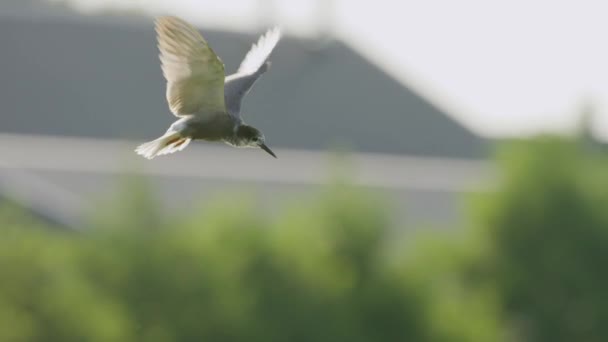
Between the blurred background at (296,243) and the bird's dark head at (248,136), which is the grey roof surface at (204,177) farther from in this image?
the bird's dark head at (248,136)

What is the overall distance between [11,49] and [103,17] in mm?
2643

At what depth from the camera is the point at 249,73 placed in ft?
22.1

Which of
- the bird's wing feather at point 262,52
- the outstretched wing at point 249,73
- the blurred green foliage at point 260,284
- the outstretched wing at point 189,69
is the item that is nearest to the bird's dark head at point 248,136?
the outstretched wing at point 189,69

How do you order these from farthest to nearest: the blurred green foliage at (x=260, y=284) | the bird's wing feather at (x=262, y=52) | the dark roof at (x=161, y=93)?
the dark roof at (x=161, y=93) < the blurred green foliage at (x=260, y=284) < the bird's wing feather at (x=262, y=52)

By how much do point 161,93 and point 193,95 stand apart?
31.3m

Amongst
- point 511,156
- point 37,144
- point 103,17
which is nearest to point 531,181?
point 511,156

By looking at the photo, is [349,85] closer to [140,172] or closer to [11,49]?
[11,49]

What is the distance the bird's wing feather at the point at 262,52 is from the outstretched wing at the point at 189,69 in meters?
1.01

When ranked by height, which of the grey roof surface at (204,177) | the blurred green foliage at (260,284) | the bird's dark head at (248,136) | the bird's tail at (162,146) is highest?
the bird's dark head at (248,136)

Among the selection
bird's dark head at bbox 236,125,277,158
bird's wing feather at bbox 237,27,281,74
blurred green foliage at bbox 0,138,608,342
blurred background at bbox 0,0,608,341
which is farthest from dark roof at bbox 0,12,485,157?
bird's dark head at bbox 236,125,277,158

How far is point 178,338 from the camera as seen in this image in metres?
19.4

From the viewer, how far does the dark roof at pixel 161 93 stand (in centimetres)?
3622

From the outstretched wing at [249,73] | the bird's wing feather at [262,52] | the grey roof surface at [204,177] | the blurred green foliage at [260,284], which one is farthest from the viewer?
the grey roof surface at [204,177]

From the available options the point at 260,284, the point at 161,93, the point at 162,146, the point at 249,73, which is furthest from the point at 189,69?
the point at 161,93
